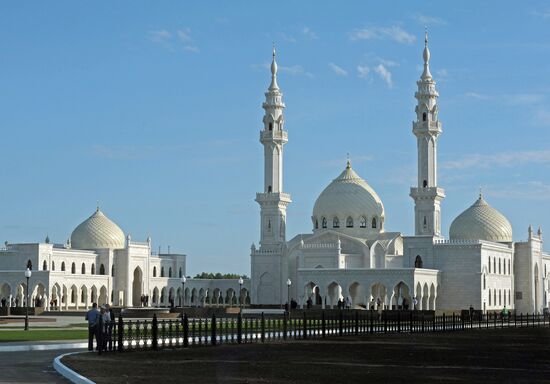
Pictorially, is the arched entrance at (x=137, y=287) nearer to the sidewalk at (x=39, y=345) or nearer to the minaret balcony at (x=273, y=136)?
the minaret balcony at (x=273, y=136)

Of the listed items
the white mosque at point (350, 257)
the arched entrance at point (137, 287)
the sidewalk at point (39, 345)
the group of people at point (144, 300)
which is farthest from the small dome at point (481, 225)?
the sidewalk at point (39, 345)

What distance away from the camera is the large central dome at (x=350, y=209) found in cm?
8594

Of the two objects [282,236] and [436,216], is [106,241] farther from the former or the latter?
[436,216]

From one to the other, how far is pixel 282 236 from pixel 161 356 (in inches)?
2472

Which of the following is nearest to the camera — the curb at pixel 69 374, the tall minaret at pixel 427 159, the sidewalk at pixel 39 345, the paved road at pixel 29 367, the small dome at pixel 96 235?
the curb at pixel 69 374

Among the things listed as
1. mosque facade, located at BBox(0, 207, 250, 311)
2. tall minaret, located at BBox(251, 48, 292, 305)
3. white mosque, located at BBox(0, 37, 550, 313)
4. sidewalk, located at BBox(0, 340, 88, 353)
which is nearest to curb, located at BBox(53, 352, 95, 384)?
sidewalk, located at BBox(0, 340, 88, 353)

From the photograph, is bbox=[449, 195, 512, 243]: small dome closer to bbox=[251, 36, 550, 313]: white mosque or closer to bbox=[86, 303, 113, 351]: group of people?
bbox=[251, 36, 550, 313]: white mosque

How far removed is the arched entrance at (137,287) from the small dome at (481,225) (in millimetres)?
29498

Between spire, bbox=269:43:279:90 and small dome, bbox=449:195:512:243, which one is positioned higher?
spire, bbox=269:43:279:90

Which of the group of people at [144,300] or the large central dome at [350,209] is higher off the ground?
the large central dome at [350,209]

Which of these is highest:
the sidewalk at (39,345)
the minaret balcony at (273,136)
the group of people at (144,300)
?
the minaret balcony at (273,136)

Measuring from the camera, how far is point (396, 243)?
84.9 meters

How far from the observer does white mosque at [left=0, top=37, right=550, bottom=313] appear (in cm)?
7744

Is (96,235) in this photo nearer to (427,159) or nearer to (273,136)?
(273,136)
